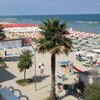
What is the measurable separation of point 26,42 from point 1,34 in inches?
1106

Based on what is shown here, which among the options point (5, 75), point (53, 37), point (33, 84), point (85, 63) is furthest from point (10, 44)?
point (53, 37)

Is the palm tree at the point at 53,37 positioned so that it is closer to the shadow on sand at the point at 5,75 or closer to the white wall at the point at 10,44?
the shadow on sand at the point at 5,75

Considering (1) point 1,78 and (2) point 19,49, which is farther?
(2) point 19,49

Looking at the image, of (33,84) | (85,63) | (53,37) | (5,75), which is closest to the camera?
(53,37)

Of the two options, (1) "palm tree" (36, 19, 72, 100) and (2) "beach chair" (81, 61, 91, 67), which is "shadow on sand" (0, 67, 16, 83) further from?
(2) "beach chair" (81, 61, 91, 67)

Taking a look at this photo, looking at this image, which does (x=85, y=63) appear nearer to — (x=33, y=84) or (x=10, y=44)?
(x=33, y=84)

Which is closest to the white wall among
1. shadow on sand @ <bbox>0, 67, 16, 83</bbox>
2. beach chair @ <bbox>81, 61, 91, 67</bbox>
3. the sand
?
the sand

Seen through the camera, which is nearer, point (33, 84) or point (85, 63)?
point (33, 84)

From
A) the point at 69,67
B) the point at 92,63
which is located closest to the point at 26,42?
the point at 92,63

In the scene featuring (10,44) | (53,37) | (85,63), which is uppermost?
(53,37)

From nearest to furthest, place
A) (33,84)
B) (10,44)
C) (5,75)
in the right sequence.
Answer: (33,84)
(5,75)
(10,44)

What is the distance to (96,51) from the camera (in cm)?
4900

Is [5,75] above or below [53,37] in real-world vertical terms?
below

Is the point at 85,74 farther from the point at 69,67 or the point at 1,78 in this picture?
the point at 1,78
